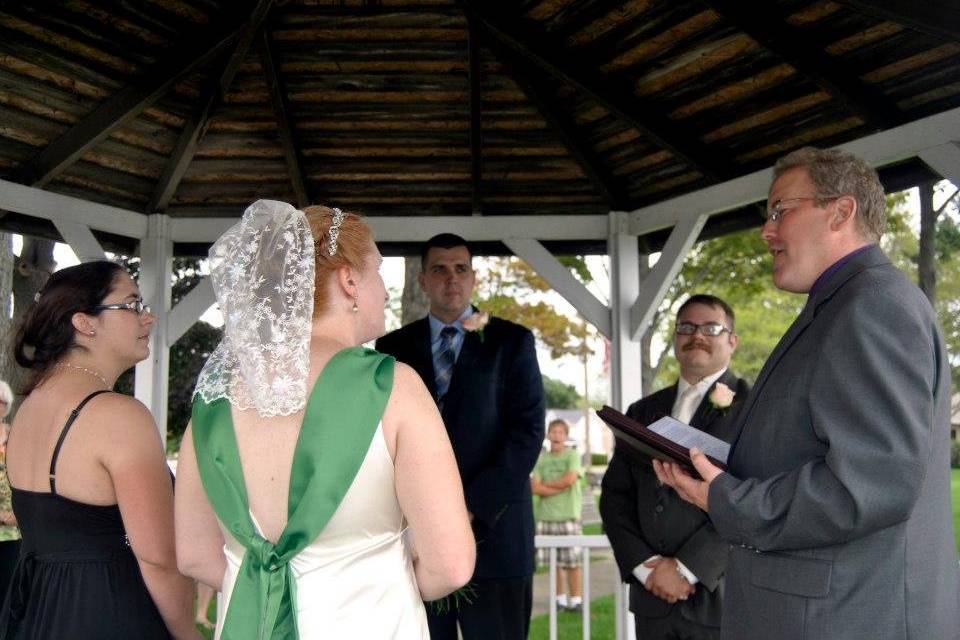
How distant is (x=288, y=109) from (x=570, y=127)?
5.21ft

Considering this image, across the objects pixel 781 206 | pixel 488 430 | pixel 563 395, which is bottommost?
pixel 488 430

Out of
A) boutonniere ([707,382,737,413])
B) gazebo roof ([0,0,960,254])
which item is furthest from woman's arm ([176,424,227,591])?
gazebo roof ([0,0,960,254])

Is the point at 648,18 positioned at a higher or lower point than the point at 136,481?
higher

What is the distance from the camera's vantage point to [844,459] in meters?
2.17

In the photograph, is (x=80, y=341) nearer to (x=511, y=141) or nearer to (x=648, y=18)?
(x=648, y=18)

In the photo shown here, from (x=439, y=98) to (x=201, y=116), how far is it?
1296mm

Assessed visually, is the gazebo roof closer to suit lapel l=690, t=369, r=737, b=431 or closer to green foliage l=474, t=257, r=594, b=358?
suit lapel l=690, t=369, r=737, b=431

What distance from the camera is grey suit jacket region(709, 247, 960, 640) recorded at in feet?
7.09

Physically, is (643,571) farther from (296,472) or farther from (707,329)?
(296,472)

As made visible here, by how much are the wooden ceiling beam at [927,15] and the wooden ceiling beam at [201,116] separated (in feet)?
9.00

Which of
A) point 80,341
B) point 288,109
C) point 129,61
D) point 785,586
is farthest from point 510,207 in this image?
point 785,586

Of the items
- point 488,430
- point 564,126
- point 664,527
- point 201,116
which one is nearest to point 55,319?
point 488,430

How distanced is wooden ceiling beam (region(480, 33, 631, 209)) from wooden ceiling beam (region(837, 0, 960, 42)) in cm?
222

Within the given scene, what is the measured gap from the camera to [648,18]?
4496 millimetres
